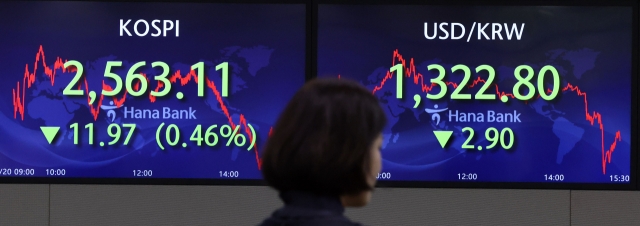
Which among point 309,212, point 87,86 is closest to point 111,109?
point 87,86

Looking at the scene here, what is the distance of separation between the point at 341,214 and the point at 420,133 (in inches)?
136

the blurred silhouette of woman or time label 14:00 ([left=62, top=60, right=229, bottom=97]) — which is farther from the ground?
time label 14:00 ([left=62, top=60, right=229, bottom=97])

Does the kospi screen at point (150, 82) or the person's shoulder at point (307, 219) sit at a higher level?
the kospi screen at point (150, 82)

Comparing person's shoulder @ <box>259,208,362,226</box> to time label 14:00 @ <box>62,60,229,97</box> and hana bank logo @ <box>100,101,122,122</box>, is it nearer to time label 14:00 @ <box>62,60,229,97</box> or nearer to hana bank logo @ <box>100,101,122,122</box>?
time label 14:00 @ <box>62,60,229,97</box>

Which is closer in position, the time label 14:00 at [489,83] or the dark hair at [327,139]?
the dark hair at [327,139]

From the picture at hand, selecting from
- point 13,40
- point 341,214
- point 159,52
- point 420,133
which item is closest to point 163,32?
point 159,52

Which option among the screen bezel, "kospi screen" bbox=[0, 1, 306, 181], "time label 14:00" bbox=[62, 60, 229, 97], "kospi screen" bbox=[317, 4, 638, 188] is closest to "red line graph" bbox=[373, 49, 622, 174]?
"kospi screen" bbox=[317, 4, 638, 188]

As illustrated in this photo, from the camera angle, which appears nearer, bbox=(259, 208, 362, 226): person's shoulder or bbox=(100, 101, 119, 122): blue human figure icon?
bbox=(259, 208, 362, 226): person's shoulder

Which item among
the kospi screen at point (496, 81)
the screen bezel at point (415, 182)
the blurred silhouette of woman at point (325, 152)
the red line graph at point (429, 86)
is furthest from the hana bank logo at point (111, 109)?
the blurred silhouette of woman at point (325, 152)

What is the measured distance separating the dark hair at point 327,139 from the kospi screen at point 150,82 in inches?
135

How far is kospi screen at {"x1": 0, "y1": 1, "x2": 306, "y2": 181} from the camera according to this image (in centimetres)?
470

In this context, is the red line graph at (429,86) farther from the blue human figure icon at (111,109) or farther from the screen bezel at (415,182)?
the blue human figure icon at (111,109)

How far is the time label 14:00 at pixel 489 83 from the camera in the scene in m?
4.66

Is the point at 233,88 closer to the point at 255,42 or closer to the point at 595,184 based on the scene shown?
the point at 255,42
